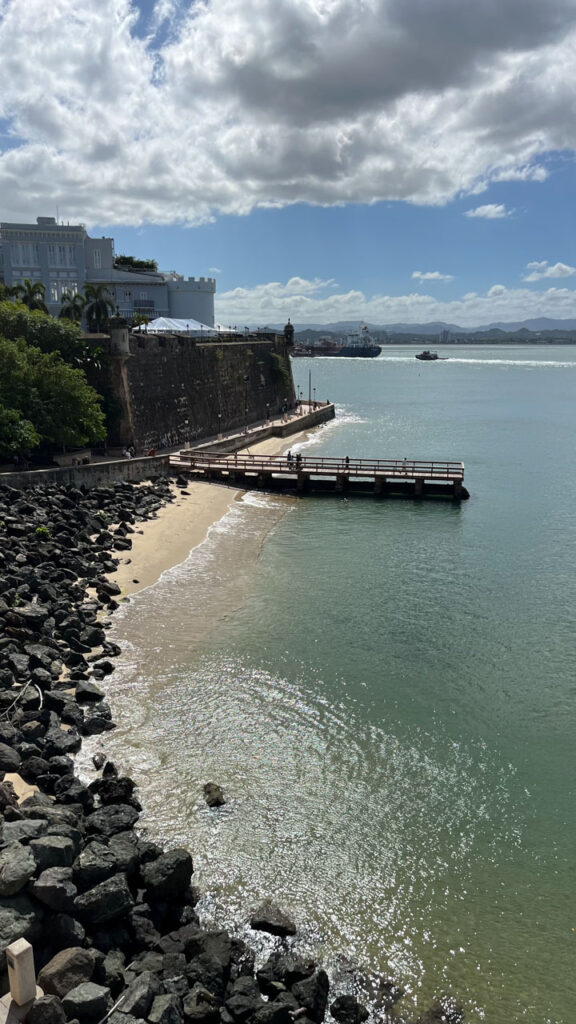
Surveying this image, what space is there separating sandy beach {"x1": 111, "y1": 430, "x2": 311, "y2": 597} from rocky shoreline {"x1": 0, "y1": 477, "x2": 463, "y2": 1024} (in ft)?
27.0

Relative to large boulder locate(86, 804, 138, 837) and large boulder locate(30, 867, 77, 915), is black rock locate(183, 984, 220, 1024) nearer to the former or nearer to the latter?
large boulder locate(30, 867, 77, 915)

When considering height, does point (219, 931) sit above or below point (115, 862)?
below

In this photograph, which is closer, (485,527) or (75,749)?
(75,749)

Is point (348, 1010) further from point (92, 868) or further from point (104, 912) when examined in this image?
point (92, 868)

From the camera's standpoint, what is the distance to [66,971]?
832 cm

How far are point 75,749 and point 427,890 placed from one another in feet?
23.2

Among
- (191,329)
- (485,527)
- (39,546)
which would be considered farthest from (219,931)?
(191,329)

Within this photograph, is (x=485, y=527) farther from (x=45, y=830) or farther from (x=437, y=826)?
(x=45, y=830)

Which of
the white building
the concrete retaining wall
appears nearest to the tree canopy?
the white building

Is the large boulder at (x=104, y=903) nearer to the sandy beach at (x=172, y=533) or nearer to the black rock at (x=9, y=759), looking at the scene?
the black rock at (x=9, y=759)

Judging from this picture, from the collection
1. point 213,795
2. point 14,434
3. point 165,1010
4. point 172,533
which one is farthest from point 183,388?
point 165,1010

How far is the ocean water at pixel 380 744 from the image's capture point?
1057 centimetres

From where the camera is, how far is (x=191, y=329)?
180 feet

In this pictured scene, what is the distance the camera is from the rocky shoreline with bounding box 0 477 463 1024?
Result: 848 cm
